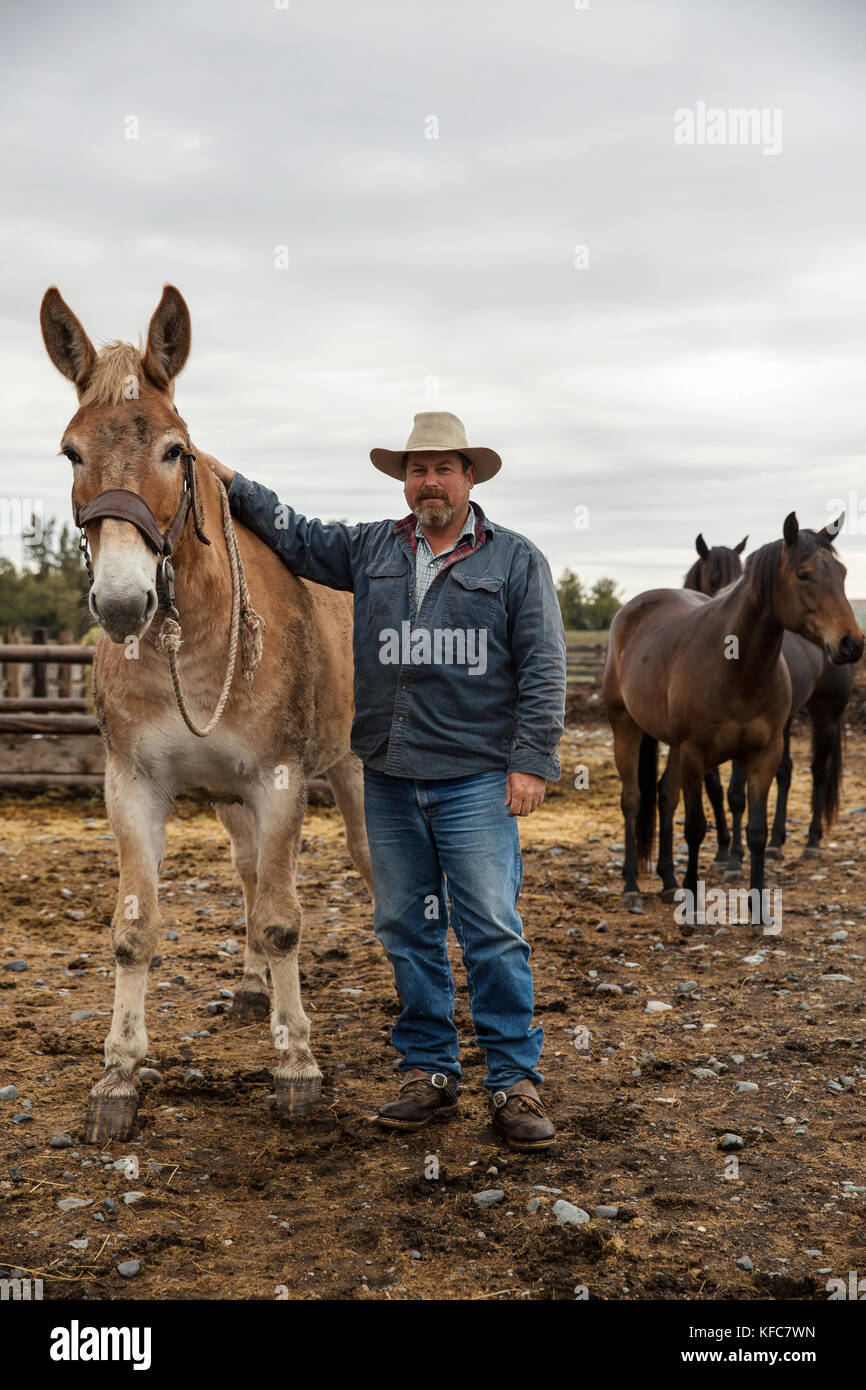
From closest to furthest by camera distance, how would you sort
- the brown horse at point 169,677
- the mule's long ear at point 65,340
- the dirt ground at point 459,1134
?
the dirt ground at point 459,1134, the brown horse at point 169,677, the mule's long ear at point 65,340

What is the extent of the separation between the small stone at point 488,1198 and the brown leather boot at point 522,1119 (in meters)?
0.34

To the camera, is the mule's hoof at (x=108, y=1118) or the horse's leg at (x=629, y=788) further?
the horse's leg at (x=629, y=788)

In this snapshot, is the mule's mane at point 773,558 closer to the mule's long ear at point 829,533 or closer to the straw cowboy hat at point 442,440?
the mule's long ear at point 829,533

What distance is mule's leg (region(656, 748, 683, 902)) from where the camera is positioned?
7883 millimetres

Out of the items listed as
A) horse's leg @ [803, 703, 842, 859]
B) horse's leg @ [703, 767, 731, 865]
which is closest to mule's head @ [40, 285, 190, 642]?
horse's leg @ [703, 767, 731, 865]

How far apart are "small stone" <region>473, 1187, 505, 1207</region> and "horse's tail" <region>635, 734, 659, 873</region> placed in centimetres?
493

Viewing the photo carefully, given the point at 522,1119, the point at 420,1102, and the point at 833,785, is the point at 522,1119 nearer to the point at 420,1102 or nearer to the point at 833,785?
the point at 420,1102

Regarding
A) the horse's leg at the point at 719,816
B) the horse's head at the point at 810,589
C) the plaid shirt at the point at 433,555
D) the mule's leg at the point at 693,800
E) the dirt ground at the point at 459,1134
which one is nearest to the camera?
the dirt ground at the point at 459,1134

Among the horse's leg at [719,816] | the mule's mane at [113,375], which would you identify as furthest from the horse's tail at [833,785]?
the mule's mane at [113,375]

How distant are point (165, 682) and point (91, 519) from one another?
2.62ft

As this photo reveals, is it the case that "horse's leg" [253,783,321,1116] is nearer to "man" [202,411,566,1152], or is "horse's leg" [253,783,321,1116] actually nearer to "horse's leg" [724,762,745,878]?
"man" [202,411,566,1152]

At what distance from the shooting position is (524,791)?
3.76 metres

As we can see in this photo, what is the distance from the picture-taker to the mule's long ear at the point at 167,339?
3625 millimetres
